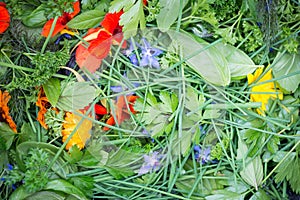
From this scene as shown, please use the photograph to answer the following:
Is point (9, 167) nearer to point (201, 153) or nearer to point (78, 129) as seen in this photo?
point (78, 129)

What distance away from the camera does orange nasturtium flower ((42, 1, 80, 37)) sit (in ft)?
2.90

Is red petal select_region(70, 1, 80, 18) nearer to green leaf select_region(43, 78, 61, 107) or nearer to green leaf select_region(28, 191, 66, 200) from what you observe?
green leaf select_region(43, 78, 61, 107)

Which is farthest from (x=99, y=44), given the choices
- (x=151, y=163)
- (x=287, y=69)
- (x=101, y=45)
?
(x=287, y=69)

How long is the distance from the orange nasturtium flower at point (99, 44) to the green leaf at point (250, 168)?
10.6 inches

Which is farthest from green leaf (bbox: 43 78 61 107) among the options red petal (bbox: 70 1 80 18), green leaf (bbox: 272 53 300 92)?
green leaf (bbox: 272 53 300 92)

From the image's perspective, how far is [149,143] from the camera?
89 cm

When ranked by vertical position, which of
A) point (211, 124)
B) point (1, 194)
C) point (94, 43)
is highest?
point (94, 43)

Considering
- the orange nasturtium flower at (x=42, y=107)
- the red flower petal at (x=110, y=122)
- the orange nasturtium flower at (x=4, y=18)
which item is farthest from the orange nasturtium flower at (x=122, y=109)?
the orange nasturtium flower at (x=4, y=18)

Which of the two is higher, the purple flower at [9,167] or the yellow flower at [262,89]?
the yellow flower at [262,89]

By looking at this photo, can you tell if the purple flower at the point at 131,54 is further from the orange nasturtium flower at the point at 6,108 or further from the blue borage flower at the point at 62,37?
the orange nasturtium flower at the point at 6,108

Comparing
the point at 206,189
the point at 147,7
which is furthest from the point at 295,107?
the point at 147,7

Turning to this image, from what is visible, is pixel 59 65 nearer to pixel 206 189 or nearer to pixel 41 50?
pixel 41 50

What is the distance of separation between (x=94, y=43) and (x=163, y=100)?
0.15 m

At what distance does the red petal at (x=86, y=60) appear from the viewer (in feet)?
2.87
